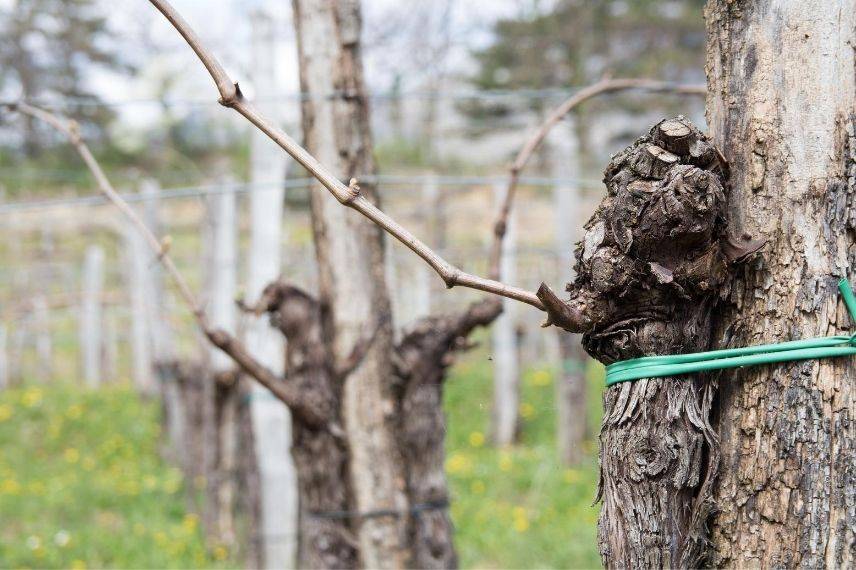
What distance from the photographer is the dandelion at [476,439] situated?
993 centimetres

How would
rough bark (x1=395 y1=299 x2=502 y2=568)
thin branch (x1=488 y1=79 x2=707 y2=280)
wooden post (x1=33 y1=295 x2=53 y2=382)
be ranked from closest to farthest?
thin branch (x1=488 y1=79 x2=707 y2=280)
rough bark (x1=395 y1=299 x2=502 y2=568)
wooden post (x1=33 y1=295 x2=53 y2=382)

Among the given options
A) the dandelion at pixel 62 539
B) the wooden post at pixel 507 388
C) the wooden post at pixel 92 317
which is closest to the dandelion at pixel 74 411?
the wooden post at pixel 92 317

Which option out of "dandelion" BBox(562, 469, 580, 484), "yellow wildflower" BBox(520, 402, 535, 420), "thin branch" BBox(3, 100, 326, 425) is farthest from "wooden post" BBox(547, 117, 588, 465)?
"thin branch" BBox(3, 100, 326, 425)

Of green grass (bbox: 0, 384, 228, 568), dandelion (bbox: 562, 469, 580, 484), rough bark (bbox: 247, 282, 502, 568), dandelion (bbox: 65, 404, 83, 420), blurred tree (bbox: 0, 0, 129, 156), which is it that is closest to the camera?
rough bark (bbox: 247, 282, 502, 568)

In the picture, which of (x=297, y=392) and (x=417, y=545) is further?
(x=417, y=545)

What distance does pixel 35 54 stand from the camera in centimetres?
2203

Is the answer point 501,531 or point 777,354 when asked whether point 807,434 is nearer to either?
point 777,354

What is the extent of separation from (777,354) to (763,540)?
0.31 meters

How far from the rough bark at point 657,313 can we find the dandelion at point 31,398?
12.4 m

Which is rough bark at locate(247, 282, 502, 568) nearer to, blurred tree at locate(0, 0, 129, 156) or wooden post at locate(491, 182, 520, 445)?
wooden post at locate(491, 182, 520, 445)

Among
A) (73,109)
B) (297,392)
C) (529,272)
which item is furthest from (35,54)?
(297,392)

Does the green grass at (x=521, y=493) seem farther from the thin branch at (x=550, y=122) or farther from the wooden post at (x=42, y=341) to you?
the wooden post at (x=42, y=341)

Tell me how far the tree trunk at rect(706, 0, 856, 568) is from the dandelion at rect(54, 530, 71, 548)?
620 centimetres

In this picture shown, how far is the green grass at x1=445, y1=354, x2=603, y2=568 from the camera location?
598cm
